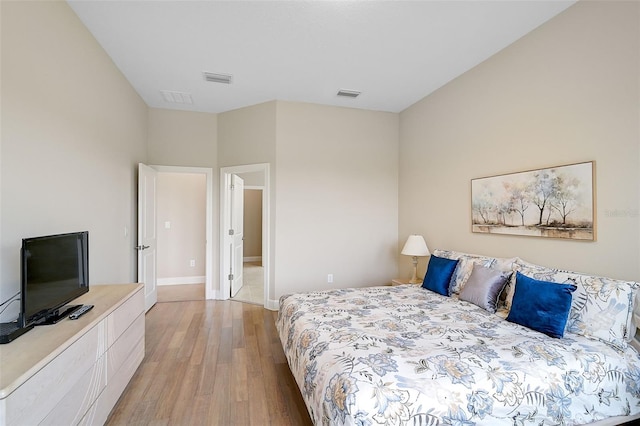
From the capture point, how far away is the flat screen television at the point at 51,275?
4.78 ft

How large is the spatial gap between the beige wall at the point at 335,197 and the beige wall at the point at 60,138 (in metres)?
1.87

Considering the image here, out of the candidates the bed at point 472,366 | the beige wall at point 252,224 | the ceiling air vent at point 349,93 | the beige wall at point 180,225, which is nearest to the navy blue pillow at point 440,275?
the bed at point 472,366

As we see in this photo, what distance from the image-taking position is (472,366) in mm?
1462

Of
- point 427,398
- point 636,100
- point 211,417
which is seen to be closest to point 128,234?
point 211,417

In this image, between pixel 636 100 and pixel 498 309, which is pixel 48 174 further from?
pixel 636 100

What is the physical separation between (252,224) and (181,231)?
284cm

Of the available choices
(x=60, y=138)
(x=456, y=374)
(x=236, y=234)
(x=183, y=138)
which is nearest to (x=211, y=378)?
(x=456, y=374)

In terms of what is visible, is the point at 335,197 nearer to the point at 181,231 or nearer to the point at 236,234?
the point at 236,234

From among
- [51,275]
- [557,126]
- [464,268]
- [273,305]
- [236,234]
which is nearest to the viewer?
[51,275]

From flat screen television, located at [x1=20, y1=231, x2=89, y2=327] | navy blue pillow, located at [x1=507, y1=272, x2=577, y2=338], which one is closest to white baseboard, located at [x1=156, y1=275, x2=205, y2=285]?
flat screen television, located at [x1=20, y1=231, x2=89, y2=327]

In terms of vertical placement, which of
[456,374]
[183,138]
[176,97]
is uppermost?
[176,97]

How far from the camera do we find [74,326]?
156 cm

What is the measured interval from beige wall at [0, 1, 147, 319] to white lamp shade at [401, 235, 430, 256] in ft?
10.9

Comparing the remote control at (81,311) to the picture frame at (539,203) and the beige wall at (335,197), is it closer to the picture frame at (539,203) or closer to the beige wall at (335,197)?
the beige wall at (335,197)
